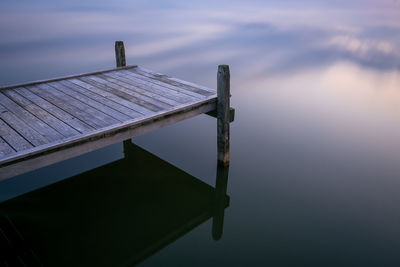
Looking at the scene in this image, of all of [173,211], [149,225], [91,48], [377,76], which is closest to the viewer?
[149,225]

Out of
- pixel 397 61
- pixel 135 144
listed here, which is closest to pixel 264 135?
pixel 135 144

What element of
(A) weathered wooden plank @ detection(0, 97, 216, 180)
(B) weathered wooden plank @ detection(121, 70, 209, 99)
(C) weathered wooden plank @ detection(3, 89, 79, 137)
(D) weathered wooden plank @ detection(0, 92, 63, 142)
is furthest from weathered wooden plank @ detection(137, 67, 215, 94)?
(D) weathered wooden plank @ detection(0, 92, 63, 142)

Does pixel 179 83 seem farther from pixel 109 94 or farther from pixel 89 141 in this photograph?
pixel 89 141

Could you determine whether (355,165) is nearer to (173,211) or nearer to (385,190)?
(385,190)

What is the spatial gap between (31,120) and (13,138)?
1.73 feet

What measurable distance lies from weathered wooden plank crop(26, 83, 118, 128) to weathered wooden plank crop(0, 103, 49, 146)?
60 centimetres

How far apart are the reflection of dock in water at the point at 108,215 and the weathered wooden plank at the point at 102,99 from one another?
1.25 m

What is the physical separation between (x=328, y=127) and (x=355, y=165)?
1.80 meters

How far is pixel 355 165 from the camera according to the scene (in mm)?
5438

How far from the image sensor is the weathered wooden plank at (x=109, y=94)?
438cm

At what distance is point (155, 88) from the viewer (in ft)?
17.4

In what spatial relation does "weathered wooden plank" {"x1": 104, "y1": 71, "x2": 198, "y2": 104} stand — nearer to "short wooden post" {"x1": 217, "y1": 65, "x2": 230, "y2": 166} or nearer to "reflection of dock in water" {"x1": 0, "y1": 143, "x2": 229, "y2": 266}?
"short wooden post" {"x1": 217, "y1": 65, "x2": 230, "y2": 166}

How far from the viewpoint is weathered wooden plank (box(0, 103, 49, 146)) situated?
11.2 feet

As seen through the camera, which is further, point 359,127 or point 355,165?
point 359,127
